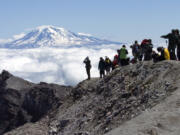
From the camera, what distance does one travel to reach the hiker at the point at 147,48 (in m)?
28.2

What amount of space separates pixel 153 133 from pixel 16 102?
32.6 metres

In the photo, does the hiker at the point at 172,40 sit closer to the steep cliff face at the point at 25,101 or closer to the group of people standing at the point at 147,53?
the group of people standing at the point at 147,53

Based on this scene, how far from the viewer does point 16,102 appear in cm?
4509

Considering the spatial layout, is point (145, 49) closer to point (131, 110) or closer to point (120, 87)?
point (120, 87)

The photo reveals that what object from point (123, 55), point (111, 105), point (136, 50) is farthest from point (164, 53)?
point (136, 50)

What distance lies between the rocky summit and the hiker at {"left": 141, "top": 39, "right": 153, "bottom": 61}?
1593 mm

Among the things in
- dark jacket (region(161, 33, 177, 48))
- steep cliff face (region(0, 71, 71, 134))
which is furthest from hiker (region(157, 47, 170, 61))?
steep cliff face (region(0, 71, 71, 134))

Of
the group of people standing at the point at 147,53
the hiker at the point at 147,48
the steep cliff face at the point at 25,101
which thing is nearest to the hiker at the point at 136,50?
the group of people standing at the point at 147,53

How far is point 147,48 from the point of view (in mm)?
28406

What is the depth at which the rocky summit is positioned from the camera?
15664 millimetres

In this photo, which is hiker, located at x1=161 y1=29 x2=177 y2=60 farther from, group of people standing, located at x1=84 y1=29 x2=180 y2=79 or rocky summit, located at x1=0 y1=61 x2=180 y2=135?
rocky summit, located at x1=0 y1=61 x2=180 y2=135

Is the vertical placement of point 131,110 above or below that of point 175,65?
below

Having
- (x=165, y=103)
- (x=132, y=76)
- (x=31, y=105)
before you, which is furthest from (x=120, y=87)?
(x=31, y=105)

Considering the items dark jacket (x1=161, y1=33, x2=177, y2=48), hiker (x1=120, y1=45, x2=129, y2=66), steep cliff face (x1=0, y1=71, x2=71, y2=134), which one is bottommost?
steep cliff face (x1=0, y1=71, x2=71, y2=134)
